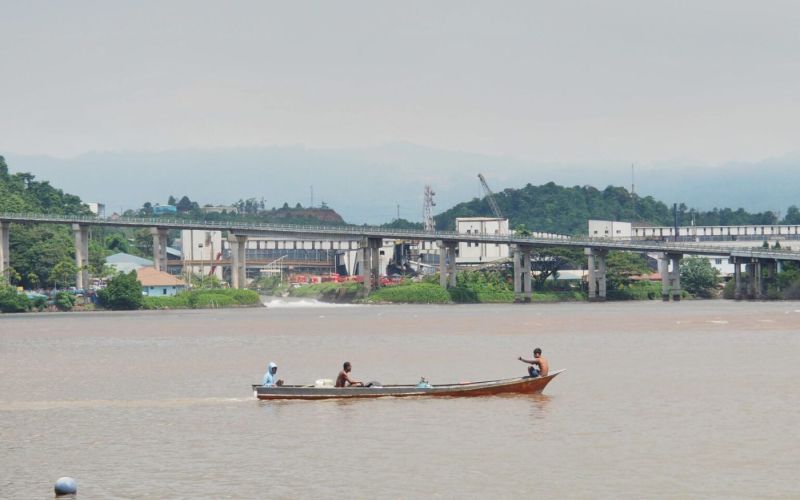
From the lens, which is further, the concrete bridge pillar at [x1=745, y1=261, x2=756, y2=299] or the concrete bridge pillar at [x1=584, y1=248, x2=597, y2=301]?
the concrete bridge pillar at [x1=584, y1=248, x2=597, y2=301]

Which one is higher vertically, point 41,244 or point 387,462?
point 41,244

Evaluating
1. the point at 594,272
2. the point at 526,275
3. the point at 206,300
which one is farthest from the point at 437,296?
the point at 206,300

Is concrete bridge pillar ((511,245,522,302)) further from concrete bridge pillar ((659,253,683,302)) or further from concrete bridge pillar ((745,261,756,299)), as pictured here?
concrete bridge pillar ((745,261,756,299))

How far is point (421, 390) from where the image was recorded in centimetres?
4981

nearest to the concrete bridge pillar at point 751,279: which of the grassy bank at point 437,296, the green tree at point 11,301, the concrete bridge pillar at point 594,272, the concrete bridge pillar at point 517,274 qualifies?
the concrete bridge pillar at point 594,272

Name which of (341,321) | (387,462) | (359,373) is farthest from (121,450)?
(341,321)

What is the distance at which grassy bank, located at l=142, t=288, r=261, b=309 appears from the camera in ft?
552

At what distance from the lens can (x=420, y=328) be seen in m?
108

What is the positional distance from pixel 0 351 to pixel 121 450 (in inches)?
1975

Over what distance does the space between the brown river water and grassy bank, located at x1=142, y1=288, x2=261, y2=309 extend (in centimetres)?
8290

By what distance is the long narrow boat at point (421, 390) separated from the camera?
163ft

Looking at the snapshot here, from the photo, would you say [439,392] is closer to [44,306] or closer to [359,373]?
[359,373]

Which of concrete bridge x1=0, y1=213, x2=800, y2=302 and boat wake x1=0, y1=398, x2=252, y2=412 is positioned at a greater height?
concrete bridge x1=0, y1=213, x2=800, y2=302

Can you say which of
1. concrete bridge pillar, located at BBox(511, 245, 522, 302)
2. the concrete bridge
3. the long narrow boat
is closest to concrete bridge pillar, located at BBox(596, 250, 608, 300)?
the concrete bridge
